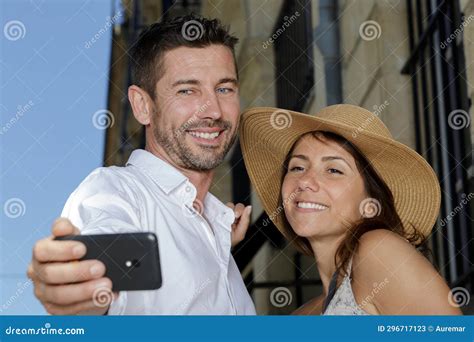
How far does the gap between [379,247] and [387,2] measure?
312cm

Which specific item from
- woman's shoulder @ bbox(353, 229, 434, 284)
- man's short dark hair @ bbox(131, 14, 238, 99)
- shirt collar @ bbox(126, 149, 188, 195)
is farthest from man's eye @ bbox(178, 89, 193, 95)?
woman's shoulder @ bbox(353, 229, 434, 284)

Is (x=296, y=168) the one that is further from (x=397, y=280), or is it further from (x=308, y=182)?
(x=397, y=280)

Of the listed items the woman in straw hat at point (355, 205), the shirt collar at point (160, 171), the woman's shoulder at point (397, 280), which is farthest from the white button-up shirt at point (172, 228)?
the woman's shoulder at point (397, 280)

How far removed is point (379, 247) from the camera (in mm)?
3600

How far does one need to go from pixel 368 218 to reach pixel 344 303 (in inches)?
17.0

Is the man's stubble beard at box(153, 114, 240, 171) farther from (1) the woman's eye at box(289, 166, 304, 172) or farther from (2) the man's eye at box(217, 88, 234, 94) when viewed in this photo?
(1) the woman's eye at box(289, 166, 304, 172)

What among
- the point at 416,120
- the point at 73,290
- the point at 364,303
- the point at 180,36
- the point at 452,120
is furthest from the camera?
the point at 416,120

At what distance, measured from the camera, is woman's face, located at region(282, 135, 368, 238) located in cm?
→ 377

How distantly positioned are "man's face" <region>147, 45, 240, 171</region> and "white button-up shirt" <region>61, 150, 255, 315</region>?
0.39 ft

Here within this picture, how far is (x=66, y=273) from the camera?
89.7 inches

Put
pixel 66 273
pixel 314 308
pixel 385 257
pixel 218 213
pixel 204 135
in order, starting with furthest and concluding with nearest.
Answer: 1. pixel 314 308
2. pixel 218 213
3. pixel 204 135
4. pixel 385 257
5. pixel 66 273

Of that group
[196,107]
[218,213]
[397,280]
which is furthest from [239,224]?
[397,280]
